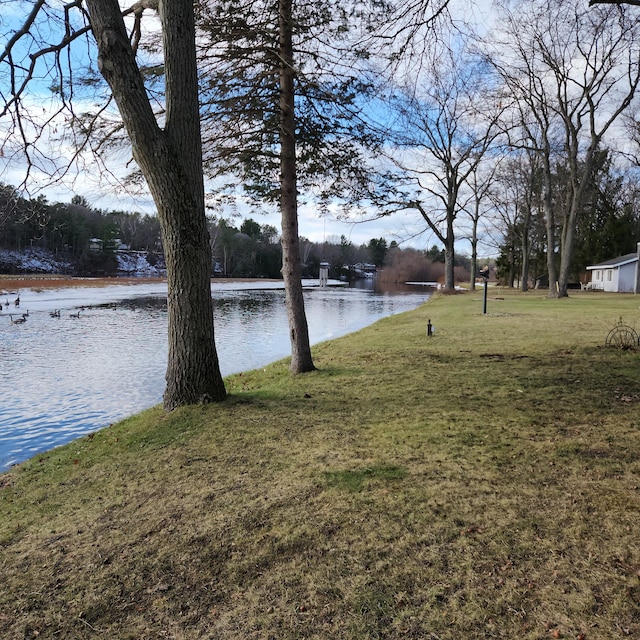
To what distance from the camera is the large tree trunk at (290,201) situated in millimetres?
7082

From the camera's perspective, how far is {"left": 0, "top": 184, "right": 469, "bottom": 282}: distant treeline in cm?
7319

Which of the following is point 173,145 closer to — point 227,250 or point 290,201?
point 290,201

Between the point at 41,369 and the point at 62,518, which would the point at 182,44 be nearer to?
the point at 62,518

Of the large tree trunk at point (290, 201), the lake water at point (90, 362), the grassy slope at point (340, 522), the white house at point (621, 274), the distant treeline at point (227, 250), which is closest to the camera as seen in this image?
the grassy slope at point (340, 522)

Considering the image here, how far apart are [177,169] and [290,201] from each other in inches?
99.5

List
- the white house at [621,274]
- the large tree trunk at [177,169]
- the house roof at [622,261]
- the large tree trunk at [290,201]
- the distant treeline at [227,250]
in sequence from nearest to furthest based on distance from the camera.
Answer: the large tree trunk at [177,169] → the large tree trunk at [290,201] → the house roof at [622,261] → the white house at [621,274] → the distant treeline at [227,250]

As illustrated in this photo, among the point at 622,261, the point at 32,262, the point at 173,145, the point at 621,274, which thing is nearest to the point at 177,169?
the point at 173,145

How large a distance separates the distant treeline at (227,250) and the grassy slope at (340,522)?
52453 millimetres

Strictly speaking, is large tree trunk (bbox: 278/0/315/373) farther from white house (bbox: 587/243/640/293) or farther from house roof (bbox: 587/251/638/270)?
house roof (bbox: 587/251/638/270)

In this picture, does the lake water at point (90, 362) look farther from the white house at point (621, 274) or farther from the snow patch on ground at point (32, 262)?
the snow patch on ground at point (32, 262)

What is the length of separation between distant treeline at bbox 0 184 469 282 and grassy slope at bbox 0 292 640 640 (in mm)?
52453

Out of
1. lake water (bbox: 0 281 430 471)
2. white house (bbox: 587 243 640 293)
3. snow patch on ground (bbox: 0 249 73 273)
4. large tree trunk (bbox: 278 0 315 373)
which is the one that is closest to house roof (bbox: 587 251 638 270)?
white house (bbox: 587 243 640 293)

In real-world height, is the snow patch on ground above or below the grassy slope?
above

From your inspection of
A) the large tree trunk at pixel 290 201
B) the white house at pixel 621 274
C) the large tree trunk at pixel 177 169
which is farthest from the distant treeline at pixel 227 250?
the large tree trunk at pixel 177 169
